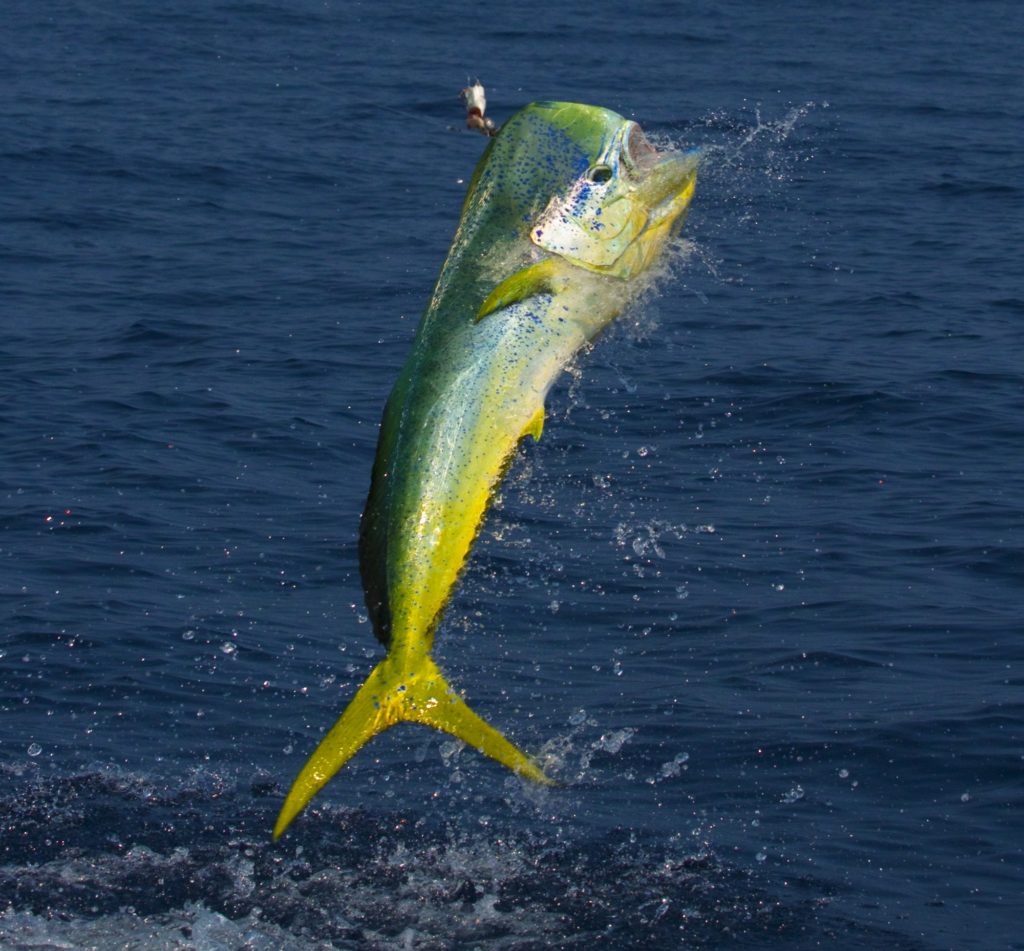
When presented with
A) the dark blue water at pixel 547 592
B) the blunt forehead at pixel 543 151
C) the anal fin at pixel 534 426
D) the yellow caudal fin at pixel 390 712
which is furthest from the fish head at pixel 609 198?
the yellow caudal fin at pixel 390 712

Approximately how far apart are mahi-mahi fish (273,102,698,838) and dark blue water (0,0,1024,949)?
0.48 m

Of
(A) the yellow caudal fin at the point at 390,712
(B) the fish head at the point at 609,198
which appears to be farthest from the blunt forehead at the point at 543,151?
(A) the yellow caudal fin at the point at 390,712

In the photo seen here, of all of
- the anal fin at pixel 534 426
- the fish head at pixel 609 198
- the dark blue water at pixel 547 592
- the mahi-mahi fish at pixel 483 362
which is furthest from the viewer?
the dark blue water at pixel 547 592

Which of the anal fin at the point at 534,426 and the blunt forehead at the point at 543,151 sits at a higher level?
the blunt forehead at the point at 543,151

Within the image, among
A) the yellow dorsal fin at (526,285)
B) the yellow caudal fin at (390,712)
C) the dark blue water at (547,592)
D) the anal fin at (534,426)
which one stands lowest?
the dark blue water at (547,592)

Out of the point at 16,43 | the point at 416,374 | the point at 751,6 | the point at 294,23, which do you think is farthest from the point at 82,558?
the point at 751,6

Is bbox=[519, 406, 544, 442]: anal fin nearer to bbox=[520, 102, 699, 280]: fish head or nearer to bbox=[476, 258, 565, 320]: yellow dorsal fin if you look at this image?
bbox=[476, 258, 565, 320]: yellow dorsal fin

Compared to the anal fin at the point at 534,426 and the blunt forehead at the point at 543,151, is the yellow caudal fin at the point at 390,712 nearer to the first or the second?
the anal fin at the point at 534,426

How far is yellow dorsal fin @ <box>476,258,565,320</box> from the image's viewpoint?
3.94 metres

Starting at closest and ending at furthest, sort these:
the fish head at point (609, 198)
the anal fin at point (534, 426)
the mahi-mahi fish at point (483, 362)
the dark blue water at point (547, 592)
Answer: the mahi-mahi fish at point (483, 362), the anal fin at point (534, 426), the fish head at point (609, 198), the dark blue water at point (547, 592)

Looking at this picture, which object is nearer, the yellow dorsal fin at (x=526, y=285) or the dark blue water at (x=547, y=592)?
the yellow dorsal fin at (x=526, y=285)

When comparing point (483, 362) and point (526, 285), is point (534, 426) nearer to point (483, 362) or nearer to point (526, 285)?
point (483, 362)

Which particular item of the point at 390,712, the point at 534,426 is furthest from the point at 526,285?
the point at 390,712

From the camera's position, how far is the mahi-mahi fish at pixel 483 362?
152 inches
